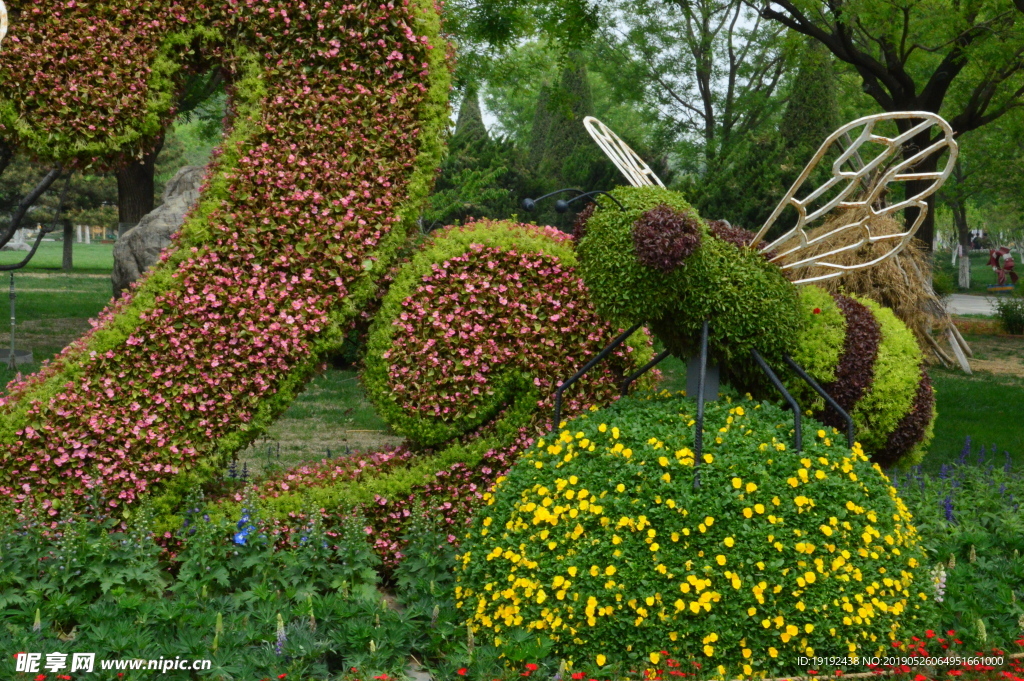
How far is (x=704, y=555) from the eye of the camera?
370 cm

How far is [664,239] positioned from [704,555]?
143cm

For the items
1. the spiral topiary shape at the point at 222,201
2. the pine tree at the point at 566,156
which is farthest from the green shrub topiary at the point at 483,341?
the pine tree at the point at 566,156

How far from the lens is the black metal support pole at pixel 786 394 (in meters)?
4.02

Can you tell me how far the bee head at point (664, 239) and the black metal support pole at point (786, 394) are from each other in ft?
2.19

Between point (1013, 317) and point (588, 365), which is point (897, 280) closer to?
point (1013, 317)

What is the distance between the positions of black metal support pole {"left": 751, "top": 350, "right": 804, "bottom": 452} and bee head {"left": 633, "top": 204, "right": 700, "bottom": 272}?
67 centimetres

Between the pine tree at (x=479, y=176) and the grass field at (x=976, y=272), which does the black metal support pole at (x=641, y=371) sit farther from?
the grass field at (x=976, y=272)

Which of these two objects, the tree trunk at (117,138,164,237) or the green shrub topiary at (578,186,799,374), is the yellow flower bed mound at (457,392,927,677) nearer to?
the green shrub topiary at (578,186,799,374)

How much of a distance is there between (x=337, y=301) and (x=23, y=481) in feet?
6.31

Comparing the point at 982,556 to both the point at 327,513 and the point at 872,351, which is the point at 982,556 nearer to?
the point at 872,351

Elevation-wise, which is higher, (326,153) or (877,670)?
(326,153)

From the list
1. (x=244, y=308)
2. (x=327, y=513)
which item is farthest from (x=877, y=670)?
(x=244, y=308)

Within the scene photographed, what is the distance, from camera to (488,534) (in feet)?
13.9

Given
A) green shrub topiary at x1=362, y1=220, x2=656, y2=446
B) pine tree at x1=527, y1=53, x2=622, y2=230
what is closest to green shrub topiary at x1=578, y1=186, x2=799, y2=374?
green shrub topiary at x1=362, y1=220, x2=656, y2=446
